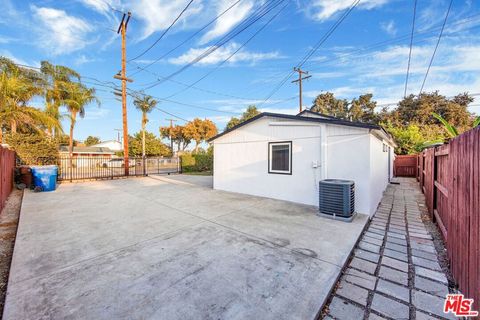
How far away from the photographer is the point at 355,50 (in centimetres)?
997

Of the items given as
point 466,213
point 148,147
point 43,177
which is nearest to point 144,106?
point 148,147

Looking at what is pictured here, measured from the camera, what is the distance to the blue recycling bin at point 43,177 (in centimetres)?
708

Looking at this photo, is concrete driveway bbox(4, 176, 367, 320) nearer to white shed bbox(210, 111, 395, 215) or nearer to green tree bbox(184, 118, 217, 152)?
white shed bbox(210, 111, 395, 215)

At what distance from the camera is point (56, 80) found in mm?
16016

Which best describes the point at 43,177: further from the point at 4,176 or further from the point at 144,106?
the point at 144,106

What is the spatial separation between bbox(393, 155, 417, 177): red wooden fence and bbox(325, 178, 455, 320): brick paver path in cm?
1269

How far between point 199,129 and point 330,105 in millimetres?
20063

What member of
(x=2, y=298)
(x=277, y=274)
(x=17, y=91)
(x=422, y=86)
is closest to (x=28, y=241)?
(x=2, y=298)

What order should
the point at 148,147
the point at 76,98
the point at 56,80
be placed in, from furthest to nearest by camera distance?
the point at 148,147, the point at 76,98, the point at 56,80

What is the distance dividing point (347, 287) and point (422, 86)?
37.6 ft

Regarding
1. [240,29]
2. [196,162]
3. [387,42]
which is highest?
[387,42]

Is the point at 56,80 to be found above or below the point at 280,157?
above

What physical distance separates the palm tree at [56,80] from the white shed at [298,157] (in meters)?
16.4

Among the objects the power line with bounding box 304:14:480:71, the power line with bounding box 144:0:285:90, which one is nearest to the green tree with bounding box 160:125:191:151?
the power line with bounding box 144:0:285:90
